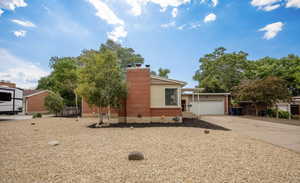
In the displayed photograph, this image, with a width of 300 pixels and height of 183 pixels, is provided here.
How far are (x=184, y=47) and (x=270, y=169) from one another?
1827cm

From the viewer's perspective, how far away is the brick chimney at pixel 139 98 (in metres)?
9.88

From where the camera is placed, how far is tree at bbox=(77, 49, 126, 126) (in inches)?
334

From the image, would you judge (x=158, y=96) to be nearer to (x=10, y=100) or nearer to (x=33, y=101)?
(x=10, y=100)

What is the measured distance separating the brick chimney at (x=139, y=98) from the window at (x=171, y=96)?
152 cm

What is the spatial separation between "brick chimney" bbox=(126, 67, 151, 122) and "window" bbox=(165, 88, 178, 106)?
1.52 m

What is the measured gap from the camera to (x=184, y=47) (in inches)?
755

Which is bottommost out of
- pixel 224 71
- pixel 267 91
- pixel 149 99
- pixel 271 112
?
pixel 271 112

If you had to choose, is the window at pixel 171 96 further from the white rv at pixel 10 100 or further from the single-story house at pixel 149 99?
the white rv at pixel 10 100

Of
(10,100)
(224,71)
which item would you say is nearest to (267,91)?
(224,71)

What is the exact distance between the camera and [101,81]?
8.61m

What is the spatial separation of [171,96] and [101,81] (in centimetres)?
523

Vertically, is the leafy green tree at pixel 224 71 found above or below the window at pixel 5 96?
above

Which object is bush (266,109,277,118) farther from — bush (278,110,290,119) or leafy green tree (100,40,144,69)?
leafy green tree (100,40,144,69)

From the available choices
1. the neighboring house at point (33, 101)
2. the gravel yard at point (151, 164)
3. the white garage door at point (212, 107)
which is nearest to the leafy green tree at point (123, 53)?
the neighboring house at point (33, 101)
